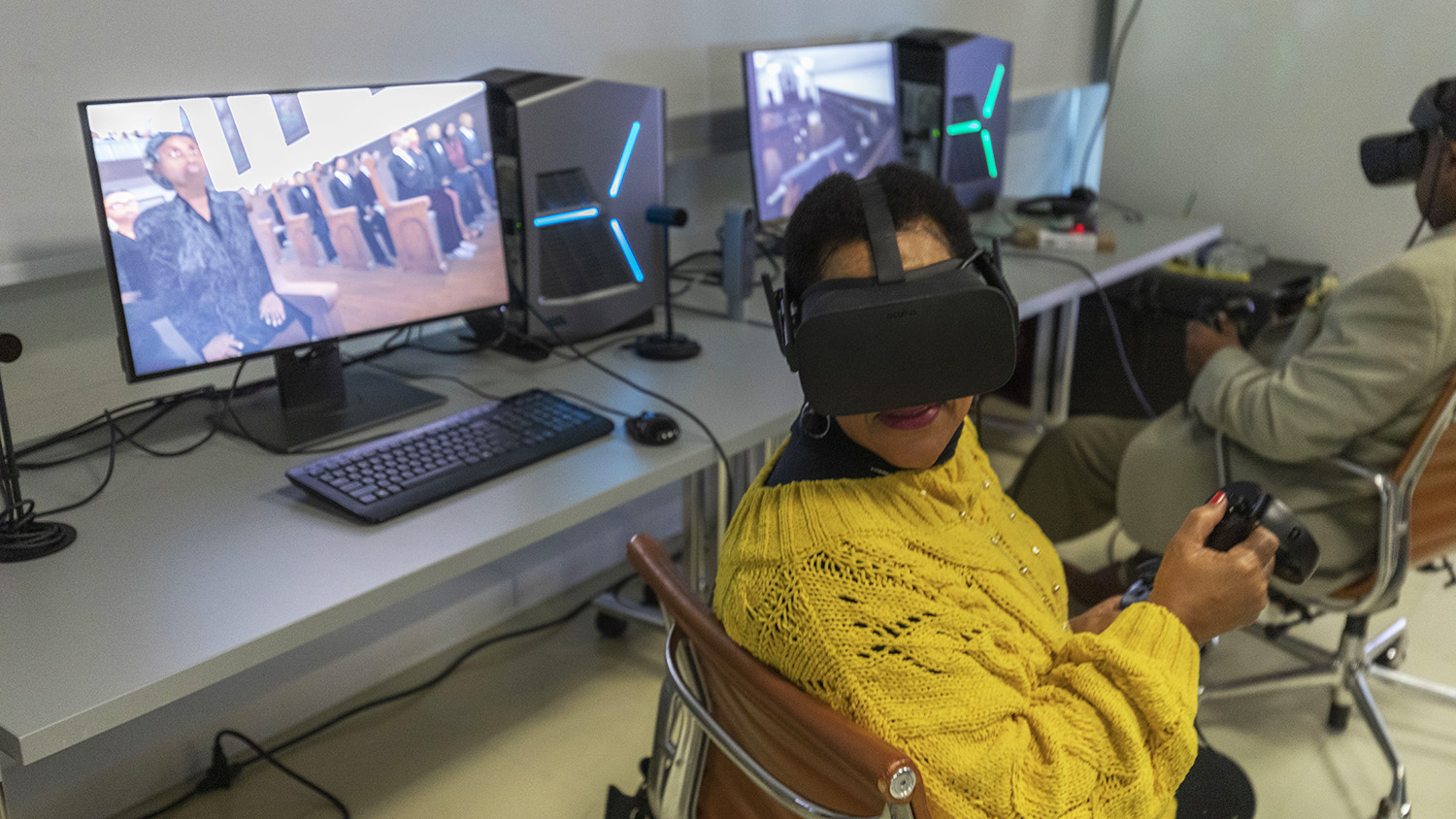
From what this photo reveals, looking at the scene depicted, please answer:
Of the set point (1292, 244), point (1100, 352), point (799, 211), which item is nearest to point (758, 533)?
point (799, 211)

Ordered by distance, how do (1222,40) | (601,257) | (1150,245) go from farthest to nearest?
(1222,40)
(1150,245)
(601,257)

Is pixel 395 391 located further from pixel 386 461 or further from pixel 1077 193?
pixel 1077 193

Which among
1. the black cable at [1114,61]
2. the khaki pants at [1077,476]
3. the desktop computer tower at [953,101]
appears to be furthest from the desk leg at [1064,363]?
the khaki pants at [1077,476]

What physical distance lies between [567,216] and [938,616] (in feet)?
4.17

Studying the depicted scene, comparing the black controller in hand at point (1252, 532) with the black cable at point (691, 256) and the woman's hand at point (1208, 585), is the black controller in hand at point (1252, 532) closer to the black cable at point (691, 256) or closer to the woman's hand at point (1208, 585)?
the woman's hand at point (1208, 585)

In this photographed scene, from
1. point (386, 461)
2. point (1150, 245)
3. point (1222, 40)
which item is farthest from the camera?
point (1222, 40)

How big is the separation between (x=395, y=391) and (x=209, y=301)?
1.17 feet

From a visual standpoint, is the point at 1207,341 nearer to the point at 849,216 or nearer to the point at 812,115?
the point at 812,115

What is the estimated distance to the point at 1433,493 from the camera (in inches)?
71.3

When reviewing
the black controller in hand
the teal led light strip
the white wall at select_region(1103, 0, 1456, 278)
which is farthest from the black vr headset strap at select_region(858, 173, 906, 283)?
the white wall at select_region(1103, 0, 1456, 278)

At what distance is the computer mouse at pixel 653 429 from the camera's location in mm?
1644

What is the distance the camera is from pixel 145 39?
1.70 meters

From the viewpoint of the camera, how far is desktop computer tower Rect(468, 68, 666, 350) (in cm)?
195

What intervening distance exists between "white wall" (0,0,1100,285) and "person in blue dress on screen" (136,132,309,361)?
286 millimetres
